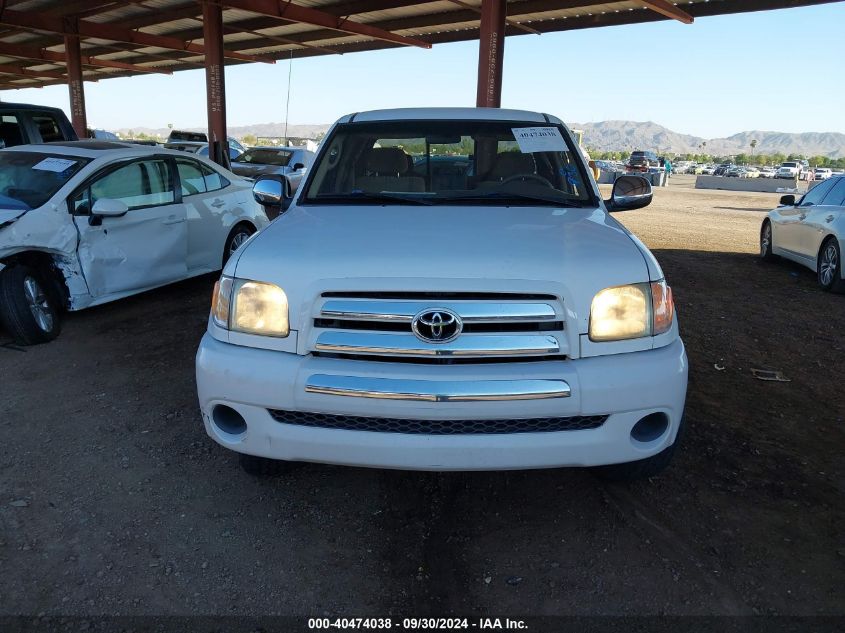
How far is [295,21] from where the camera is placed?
57.3 feet

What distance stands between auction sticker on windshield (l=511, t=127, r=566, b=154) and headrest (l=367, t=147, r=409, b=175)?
0.68 metres

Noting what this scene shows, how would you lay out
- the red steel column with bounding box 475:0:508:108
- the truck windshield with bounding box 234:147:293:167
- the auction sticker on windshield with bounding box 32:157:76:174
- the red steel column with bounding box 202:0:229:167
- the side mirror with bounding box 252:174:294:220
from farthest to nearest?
the red steel column with bounding box 202:0:229:167 < the truck windshield with bounding box 234:147:293:167 < the red steel column with bounding box 475:0:508:108 < the auction sticker on windshield with bounding box 32:157:76:174 < the side mirror with bounding box 252:174:294:220

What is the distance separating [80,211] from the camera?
17.7 ft

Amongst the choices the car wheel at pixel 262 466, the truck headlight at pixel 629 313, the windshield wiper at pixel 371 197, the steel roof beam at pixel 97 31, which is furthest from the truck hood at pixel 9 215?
the steel roof beam at pixel 97 31

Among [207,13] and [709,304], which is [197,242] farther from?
[207,13]

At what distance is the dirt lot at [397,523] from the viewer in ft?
7.76

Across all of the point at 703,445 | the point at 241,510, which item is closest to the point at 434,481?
the point at 241,510

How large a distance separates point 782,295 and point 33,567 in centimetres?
786

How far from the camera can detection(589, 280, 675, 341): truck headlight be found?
2.48m

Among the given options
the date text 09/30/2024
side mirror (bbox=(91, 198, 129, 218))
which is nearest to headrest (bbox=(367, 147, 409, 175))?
the date text 09/30/2024

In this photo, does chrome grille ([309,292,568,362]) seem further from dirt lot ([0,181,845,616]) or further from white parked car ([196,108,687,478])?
dirt lot ([0,181,845,616])

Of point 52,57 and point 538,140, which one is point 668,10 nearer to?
point 538,140

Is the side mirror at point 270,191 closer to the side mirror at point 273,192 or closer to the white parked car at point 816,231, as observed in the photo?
the side mirror at point 273,192

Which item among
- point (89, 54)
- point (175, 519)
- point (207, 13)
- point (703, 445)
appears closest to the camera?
point (175, 519)
